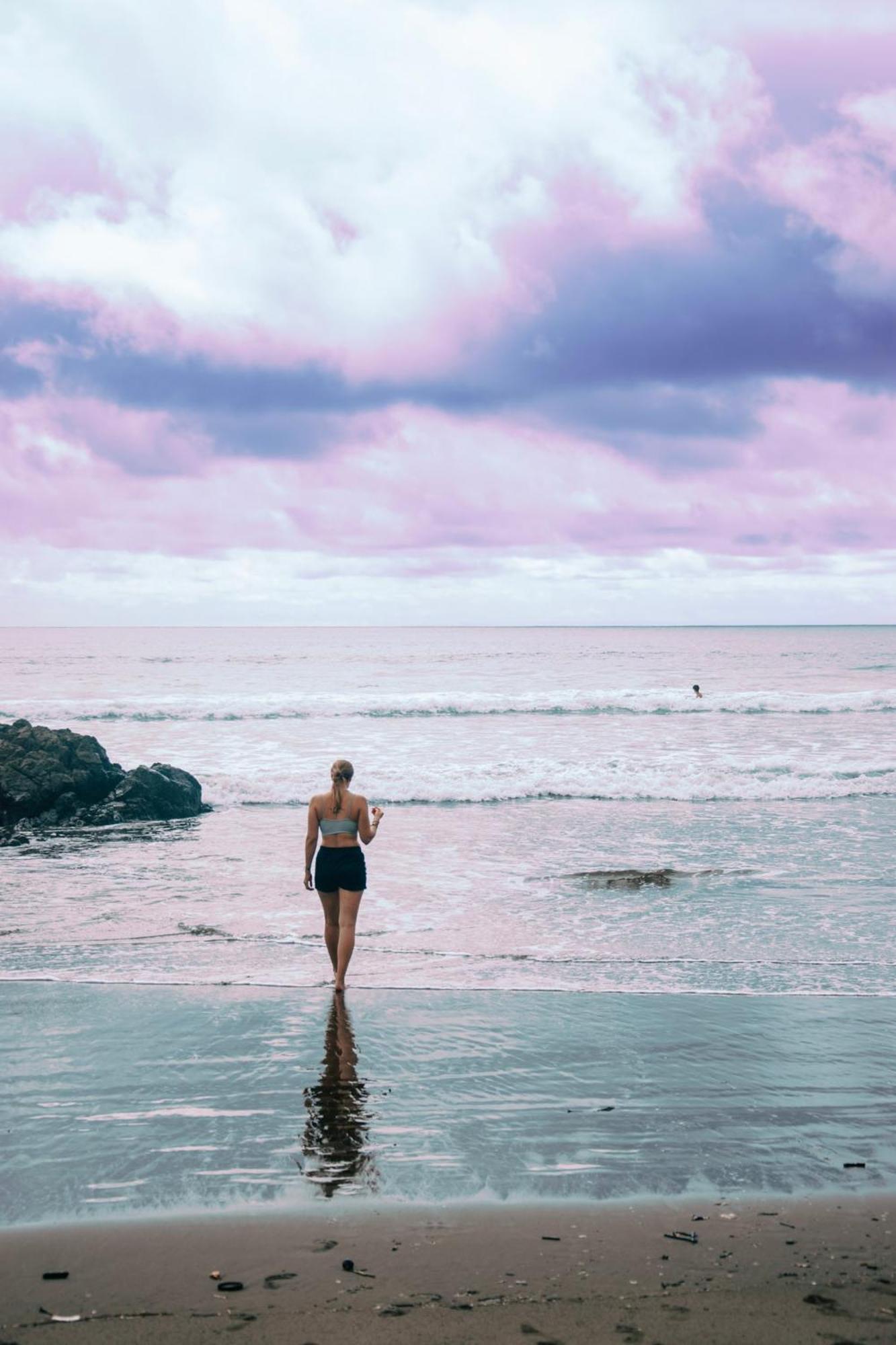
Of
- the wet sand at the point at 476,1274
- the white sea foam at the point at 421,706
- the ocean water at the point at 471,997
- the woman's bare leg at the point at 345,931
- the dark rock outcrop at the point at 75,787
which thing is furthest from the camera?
the white sea foam at the point at 421,706

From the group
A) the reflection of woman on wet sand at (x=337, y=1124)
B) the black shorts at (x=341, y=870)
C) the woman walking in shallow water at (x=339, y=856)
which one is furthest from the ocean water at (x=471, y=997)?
the black shorts at (x=341, y=870)

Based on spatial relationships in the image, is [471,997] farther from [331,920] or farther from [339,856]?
[339,856]

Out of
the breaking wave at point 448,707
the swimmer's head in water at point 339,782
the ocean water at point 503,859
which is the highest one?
the swimmer's head in water at point 339,782

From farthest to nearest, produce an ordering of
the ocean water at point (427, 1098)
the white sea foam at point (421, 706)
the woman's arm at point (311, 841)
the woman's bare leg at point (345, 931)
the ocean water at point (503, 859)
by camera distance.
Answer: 1. the white sea foam at point (421, 706)
2. the ocean water at point (503, 859)
3. the woman's arm at point (311, 841)
4. the woman's bare leg at point (345, 931)
5. the ocean water at point (427, 1098)

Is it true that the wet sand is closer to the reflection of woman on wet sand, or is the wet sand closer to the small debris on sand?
the small debris on sand

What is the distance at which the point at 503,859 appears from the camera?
1391 centimetres

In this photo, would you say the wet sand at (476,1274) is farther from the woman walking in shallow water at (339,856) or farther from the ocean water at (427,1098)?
the woman walking in shallow water at (339,856)

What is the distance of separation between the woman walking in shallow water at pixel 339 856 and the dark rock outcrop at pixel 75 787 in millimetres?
9356

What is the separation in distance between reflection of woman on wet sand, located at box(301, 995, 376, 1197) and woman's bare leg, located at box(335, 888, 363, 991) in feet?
3.60

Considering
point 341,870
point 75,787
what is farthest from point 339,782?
point 75,787

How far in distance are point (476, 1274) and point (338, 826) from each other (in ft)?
14.9

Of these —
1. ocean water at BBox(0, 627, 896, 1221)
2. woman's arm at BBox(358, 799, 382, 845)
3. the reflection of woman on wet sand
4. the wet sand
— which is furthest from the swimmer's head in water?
the wet sand

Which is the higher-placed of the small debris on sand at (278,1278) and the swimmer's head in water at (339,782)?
the swimmer's head in water at (339,782)

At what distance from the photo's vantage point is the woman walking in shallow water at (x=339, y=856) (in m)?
8.16
